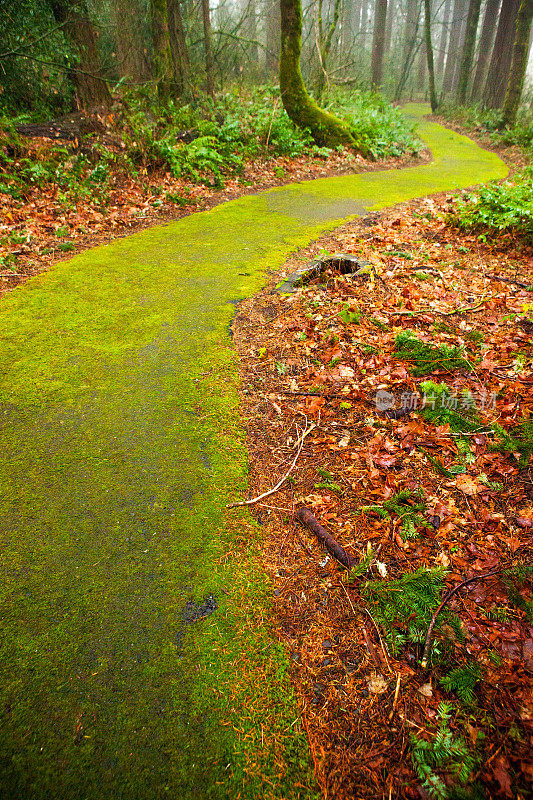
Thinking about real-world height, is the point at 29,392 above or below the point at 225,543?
above

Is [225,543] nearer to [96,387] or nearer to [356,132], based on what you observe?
[96,387]

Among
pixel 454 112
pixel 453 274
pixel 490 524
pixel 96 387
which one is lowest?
pixel 490 524

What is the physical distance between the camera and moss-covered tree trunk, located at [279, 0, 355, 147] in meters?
9.73

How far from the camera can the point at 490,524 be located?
A: 2182mm

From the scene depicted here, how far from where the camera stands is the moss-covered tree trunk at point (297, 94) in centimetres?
973

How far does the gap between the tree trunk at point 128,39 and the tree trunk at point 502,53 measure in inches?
629

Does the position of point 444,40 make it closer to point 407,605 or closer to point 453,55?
point 453,55

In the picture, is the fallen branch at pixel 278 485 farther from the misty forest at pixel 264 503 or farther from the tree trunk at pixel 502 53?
Result: the tree trunk at pixel 502 53

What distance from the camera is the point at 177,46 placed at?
36.8 ft

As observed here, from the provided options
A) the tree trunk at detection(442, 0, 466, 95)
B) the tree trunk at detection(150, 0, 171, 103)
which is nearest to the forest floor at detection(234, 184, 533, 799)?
the tree trunk at detection(150, 0, 171, 103)

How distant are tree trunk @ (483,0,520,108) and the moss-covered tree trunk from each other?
1346cm

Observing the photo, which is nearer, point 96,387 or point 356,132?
point 96,387

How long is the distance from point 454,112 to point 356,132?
15483 millimetres

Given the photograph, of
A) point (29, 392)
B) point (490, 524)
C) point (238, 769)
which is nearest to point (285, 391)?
point (490, 524)
